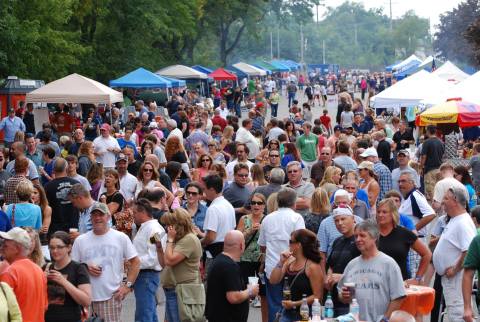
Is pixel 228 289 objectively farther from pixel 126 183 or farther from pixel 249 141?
pixel 249 141

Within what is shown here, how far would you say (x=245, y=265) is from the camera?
12.0m

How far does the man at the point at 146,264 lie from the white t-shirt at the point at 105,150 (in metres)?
9.47

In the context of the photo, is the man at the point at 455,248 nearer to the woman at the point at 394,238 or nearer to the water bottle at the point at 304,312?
the woman at the point at 394,238

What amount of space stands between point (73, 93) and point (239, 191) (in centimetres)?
1370

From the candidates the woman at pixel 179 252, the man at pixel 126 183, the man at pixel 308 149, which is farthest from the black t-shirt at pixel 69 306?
the man at pixel 308 149

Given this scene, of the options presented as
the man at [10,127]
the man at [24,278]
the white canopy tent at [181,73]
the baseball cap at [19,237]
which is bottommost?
the white canopy tent at [181,73]

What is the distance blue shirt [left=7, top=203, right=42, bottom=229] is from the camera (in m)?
12.2

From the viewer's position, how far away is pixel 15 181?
14.5 m

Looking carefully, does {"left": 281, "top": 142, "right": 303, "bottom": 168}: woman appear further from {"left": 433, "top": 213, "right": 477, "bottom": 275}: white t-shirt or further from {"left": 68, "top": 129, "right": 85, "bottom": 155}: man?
{"left": 433, "top": 213, "right": 477, "bottom": 275}: white t-shirt

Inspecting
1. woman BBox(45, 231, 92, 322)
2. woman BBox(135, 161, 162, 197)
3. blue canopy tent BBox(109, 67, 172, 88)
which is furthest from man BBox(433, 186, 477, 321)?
blue canopy tent BBox(109, 67, 172, 88)

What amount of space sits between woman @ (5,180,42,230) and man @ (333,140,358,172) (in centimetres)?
588

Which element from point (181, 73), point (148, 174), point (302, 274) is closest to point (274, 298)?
point (302, 274)

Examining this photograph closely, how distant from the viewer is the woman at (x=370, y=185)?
13750mm

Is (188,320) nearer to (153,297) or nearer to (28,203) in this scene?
(153,297)
